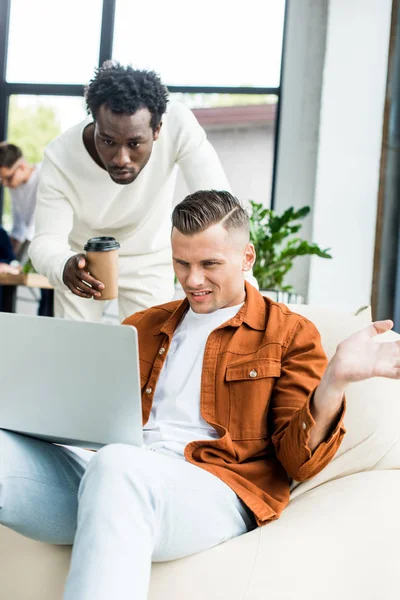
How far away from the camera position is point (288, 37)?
197 inches

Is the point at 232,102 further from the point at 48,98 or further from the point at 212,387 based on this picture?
the point at 212,387

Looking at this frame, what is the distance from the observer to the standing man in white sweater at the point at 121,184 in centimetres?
213

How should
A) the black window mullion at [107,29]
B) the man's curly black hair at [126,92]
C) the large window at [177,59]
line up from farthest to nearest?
the black window mullion at [107,29], the large window at [177,59], the man's curly black hair at [126,92]

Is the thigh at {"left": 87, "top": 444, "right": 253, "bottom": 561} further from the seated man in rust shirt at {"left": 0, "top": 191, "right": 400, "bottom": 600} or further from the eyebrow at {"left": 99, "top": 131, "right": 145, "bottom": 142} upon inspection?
the eyebrow at {"left": 99, "top": 131, "right": 145, "bottom": 142}

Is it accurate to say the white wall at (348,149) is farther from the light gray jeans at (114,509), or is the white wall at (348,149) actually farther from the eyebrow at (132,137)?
the light gray jeans at (114,509)

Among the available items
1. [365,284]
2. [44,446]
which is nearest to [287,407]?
[44,446]

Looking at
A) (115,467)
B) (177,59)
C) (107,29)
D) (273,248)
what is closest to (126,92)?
(115,467)

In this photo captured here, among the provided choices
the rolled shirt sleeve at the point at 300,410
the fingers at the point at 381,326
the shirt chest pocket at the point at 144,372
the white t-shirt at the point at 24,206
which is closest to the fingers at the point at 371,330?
the fingers at the point at 381,326

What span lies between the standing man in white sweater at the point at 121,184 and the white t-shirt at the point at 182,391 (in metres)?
0.35

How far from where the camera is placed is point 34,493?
4.64 ft

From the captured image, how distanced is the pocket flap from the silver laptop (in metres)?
0.30

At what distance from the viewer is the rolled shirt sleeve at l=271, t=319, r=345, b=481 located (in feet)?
4.53

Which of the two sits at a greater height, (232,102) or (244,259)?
(232,102)

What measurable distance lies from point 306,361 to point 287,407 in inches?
4.4
